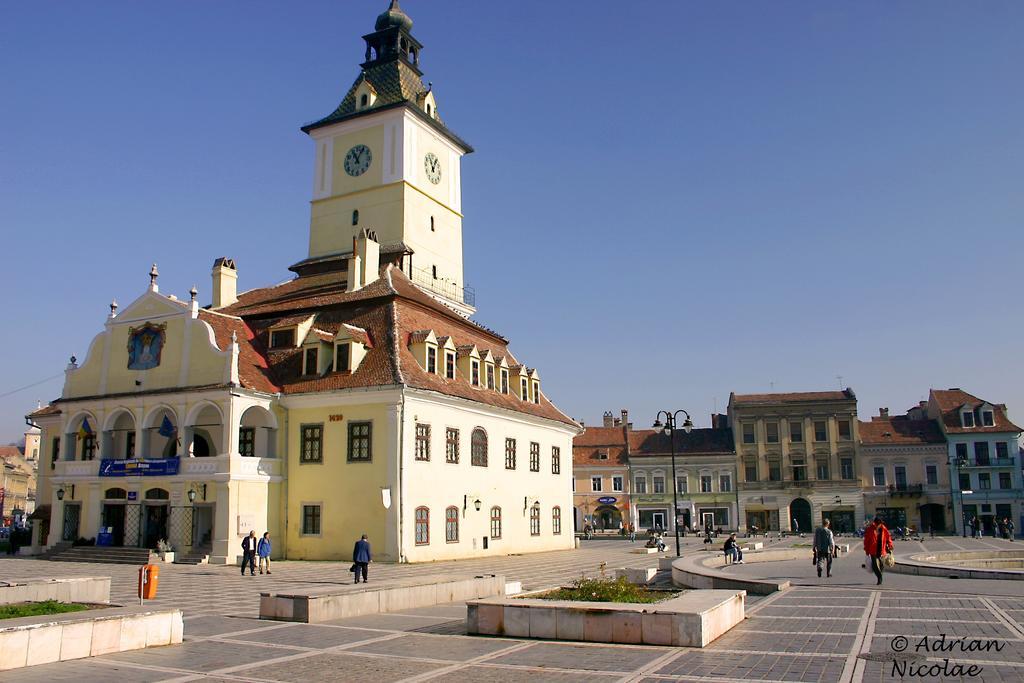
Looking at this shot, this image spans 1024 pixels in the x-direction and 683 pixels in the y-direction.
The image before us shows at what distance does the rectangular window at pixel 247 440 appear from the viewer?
3662 centimetres

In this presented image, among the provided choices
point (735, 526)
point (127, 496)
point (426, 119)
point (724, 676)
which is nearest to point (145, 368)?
point (127, 496)

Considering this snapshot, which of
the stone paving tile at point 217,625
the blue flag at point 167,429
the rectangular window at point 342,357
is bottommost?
the stone paving tile at point 217,625

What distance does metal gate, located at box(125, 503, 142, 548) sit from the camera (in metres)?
35.9

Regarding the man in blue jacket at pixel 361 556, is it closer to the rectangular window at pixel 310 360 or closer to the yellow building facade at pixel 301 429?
the yellow building facade at pixel 301 429

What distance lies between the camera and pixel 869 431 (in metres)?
76.8

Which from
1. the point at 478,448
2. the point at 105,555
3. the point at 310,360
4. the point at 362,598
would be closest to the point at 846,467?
the point at 478,448

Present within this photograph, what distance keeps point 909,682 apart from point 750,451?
6818 centimetres

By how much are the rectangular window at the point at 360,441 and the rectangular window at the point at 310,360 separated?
11.2ft

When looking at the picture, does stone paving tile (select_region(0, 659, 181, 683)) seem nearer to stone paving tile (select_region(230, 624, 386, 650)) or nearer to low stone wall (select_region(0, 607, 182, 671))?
low stone wall (select_region(0, 607, 182, 671))

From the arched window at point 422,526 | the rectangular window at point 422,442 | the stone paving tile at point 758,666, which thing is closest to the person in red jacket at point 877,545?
the stone paving tile at point 758,666

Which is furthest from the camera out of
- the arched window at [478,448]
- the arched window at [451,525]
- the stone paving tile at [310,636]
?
the arched window at [478,448]

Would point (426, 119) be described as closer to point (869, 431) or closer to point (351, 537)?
point (351, 537)

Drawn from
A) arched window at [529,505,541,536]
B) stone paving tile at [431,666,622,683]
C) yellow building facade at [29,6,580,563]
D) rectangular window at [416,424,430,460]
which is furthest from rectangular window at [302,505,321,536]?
stone paving tile at [431,666,622,683]

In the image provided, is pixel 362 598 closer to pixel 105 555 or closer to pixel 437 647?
pixel 437 647
